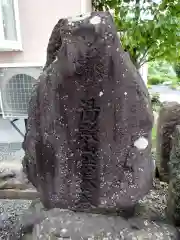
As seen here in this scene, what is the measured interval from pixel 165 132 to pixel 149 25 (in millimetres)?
1399

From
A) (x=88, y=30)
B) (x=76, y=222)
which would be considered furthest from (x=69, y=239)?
(x=88, y=30)

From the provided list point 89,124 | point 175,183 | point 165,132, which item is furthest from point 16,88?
point 175,183

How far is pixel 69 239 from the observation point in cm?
99

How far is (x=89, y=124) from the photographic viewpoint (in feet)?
3.37

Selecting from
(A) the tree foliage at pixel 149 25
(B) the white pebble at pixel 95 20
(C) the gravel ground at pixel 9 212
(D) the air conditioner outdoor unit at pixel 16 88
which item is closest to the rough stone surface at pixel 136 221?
(C) the gravel ground at pixel 9 212

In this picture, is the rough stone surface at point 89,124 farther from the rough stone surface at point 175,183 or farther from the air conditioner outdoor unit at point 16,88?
the air conditioner outdoor unit at point 16,88

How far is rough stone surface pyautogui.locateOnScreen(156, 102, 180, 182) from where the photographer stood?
169 cm

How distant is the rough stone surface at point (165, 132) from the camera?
1.69 metres

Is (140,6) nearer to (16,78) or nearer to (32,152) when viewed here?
(16,78)

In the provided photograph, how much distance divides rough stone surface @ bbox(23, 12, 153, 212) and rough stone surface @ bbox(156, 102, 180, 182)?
659mm

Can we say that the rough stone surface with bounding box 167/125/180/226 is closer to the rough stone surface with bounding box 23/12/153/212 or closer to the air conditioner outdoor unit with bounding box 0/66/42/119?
the rough stone surface with bounding box 23/12/153/212

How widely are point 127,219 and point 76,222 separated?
0.20 meters

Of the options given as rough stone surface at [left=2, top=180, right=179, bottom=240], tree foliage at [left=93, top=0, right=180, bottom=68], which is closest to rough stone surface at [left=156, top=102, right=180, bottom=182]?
rough stone surface at [left=2, top=180, right=179, bottom=240]

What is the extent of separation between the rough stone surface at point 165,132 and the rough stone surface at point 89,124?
659 mm
